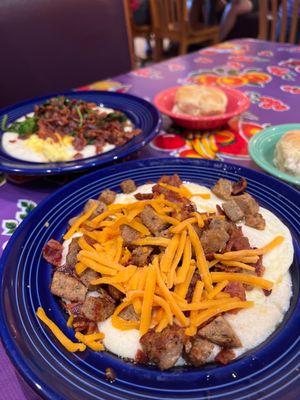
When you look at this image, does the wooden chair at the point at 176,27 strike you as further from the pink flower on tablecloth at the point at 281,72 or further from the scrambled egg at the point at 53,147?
the scrambled egg at the point at 53,147

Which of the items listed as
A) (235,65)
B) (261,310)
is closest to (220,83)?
(235,65)

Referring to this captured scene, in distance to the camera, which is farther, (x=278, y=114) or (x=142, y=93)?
(x=142, y=93)

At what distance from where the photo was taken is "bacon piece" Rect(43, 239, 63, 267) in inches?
42.9

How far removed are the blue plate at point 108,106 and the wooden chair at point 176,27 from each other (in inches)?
175

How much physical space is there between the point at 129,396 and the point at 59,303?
34 centimetres

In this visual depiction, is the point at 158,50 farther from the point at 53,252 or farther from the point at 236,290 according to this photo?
the point at 236,290

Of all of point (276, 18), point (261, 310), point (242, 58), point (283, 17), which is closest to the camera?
point (261, 310)

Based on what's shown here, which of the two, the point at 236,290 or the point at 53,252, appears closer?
the point at 236,290

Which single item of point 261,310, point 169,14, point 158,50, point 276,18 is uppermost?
point 261,310

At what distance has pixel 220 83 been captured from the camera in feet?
7.86

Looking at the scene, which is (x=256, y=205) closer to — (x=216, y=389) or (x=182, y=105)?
(x=216, y=389)

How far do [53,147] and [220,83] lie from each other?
4.23ft

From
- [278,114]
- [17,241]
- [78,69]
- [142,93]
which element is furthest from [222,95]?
[78,69]

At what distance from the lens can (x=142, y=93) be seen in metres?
2.33
